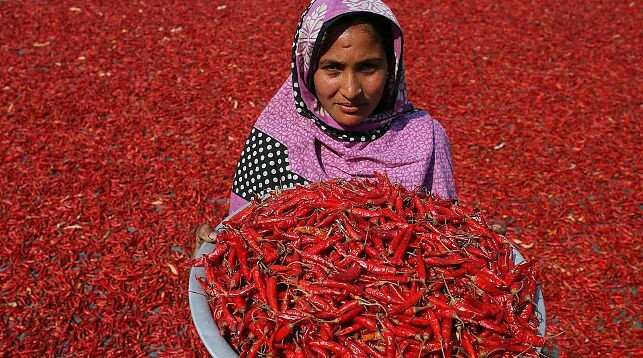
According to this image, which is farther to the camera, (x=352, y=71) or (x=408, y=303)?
(x=352, y=71)

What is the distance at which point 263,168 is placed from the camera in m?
3.05

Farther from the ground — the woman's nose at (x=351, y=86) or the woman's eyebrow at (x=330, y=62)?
the woman's eyebrow at (x=330, y=62)

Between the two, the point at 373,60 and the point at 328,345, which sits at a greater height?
the point at 373,60

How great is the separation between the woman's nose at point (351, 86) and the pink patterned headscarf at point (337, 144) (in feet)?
1.00

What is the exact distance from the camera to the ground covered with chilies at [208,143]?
437cm

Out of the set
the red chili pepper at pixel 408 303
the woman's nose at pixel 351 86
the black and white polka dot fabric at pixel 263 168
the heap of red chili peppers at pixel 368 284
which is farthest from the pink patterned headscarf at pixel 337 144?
the red chili pepper at pixel 408 303

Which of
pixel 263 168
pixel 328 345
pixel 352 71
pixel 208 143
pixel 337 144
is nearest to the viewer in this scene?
pixel 328 345

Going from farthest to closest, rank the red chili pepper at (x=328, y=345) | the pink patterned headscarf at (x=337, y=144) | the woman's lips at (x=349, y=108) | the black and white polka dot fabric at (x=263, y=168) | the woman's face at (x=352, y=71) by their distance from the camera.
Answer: the black and white polka dot fabric at (x=263, y=168)
the pink patterned headscarf at (x=337, y=144)
the woman's lips at (x=349, y=108)
the woman's face at (x=352, y=71)
the red chili pepper at (x=328, y=345)

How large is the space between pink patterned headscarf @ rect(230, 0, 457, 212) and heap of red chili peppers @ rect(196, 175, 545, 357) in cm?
78

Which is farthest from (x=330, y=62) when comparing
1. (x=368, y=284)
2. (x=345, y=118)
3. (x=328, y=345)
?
(x=328, y=345)

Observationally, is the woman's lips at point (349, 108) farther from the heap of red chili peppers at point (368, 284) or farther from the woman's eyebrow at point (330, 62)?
the heap of red chili peppers at point (368, 284)

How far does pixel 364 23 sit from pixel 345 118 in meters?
0.47

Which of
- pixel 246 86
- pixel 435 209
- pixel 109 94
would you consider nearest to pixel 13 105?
pixel 109 94

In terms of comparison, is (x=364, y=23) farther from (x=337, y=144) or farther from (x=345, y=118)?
(x=337, y=144)
